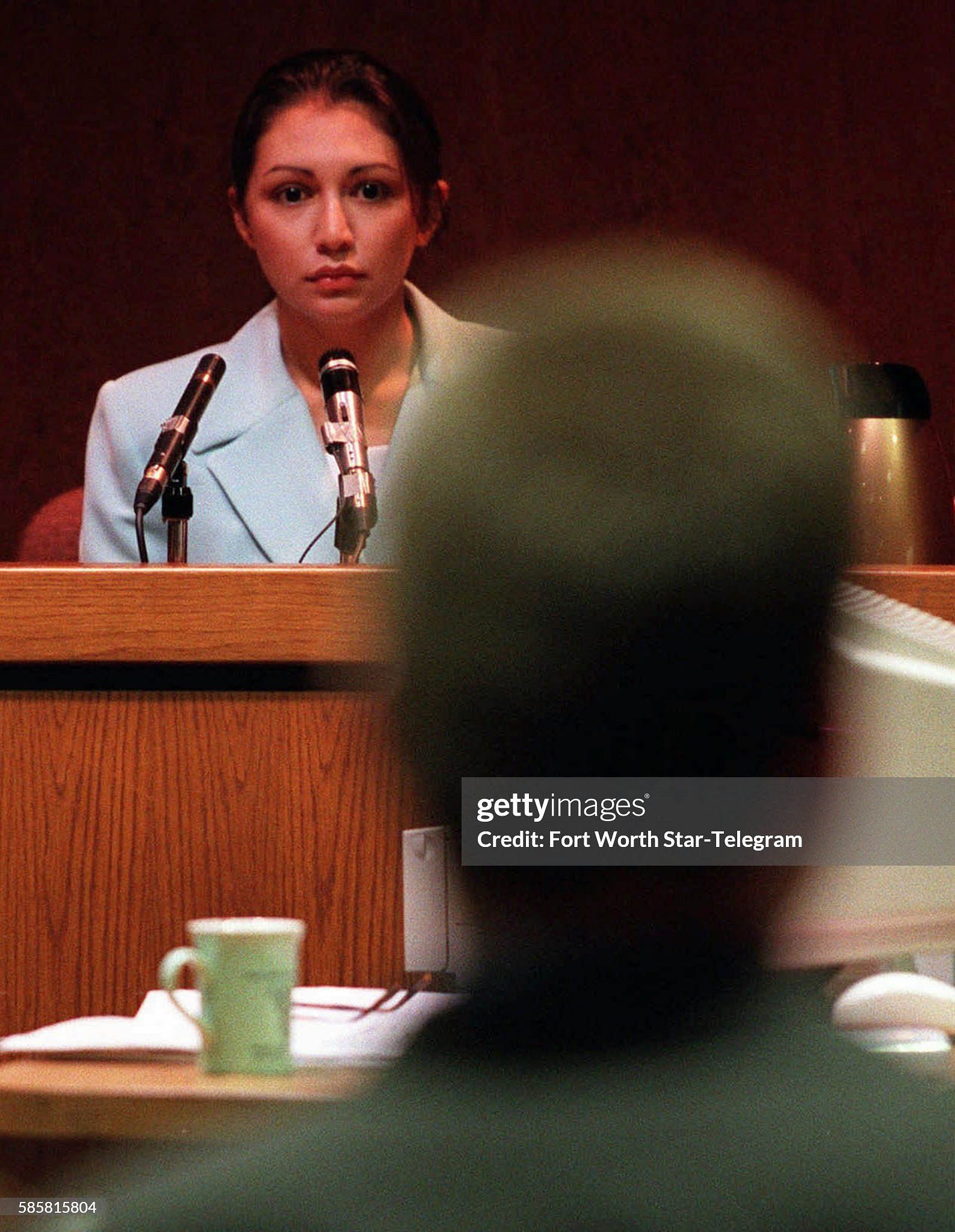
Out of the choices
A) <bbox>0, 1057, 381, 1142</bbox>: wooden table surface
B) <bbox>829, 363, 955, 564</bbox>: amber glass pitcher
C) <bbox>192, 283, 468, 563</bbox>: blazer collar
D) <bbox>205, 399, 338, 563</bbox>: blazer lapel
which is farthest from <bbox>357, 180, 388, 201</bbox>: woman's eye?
<bbox>0, 1057, 381, 1142</bbox>: wooden table surface

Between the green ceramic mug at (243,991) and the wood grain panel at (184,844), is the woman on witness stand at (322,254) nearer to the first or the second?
the wood grain panel at (184,844)

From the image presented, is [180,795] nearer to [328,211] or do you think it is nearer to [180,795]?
[180,795]

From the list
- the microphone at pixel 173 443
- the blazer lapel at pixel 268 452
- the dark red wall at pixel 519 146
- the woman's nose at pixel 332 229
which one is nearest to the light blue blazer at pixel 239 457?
the blazer lapel at pixel 268 452

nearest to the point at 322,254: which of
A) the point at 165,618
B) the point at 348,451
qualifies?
the point at 348,451

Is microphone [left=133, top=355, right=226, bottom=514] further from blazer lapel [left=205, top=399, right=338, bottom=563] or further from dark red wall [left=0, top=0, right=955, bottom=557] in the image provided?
dark red wall [left=0, top=0, right=955, bottom=557]

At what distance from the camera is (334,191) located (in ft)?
6.30

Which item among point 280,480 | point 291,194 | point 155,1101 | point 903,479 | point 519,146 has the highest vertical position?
point 519,146

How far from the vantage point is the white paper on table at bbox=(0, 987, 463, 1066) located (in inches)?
19.4

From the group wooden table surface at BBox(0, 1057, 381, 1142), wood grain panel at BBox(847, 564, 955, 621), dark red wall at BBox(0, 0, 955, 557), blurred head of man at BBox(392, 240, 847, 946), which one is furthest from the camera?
dark red wall at BBox(0, 0, 955, 557)

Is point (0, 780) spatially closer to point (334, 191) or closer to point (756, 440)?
point (756, 440)

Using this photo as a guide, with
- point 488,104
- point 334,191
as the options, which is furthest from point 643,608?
point 488,104

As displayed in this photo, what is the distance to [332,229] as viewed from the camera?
1.91m

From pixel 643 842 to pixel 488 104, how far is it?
2964 millimetres

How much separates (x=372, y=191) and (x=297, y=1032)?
153cm
